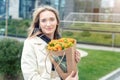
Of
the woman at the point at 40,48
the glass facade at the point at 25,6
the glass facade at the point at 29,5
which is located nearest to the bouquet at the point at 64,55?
the woman at the point at 40,48

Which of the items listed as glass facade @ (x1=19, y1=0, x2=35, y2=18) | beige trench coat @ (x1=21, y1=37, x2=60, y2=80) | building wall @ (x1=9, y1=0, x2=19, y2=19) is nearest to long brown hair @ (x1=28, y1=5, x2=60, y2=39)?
beige trench coat @ (x1=21, y1=37, x2=60, y2=80)

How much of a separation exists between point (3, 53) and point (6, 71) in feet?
1.24

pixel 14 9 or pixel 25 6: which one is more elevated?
pixel 25 6

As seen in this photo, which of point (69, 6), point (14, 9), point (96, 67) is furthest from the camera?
point (69, 6)

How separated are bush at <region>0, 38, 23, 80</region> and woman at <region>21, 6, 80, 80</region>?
12.0 ft

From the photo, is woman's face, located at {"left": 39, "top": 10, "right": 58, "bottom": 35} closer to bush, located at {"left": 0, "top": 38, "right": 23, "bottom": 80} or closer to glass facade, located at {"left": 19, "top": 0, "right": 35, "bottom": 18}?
bush, located at {"left": 0, "top": 38, "right": 23, "bottom": 80}

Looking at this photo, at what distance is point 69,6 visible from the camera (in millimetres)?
30875

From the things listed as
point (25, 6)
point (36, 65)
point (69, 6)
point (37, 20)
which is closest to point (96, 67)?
point (37, 20)

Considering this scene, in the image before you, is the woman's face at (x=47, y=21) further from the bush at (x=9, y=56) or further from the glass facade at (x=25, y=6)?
the glass facade at (x=25, y=6)

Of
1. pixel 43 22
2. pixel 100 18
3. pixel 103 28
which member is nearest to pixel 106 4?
pixel 100 18

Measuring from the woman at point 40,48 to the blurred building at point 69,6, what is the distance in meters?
24.6

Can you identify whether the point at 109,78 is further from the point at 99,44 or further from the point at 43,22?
the point at 99,44

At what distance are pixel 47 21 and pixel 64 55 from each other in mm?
335

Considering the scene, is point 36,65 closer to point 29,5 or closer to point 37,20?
point 37,20
